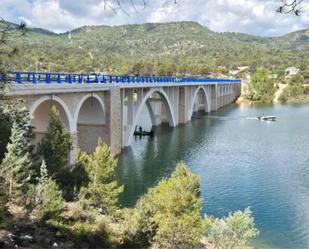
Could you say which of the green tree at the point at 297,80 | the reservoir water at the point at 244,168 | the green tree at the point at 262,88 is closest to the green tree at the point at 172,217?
the reservoir water at the point at 244,168

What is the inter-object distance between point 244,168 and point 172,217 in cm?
1852

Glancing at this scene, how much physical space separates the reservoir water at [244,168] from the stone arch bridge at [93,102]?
8.25ft

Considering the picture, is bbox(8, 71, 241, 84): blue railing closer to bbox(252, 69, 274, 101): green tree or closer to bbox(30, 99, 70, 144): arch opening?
bbox(30, 99, 70, 144): arch opening

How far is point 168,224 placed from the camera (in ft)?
44.3

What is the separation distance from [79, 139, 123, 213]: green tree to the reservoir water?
184 inches

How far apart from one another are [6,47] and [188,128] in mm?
46498

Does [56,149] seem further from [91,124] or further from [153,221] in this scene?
[91,124]

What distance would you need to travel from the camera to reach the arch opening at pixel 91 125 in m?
33.2

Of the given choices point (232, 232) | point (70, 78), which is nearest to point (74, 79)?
point (70, 78)

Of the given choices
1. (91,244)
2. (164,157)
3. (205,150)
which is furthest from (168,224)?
(205,150)

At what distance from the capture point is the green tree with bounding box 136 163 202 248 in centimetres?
1348

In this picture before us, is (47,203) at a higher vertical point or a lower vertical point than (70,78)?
lower

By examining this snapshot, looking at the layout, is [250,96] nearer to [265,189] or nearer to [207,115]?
[207,115]

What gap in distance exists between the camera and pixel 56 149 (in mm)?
19438
